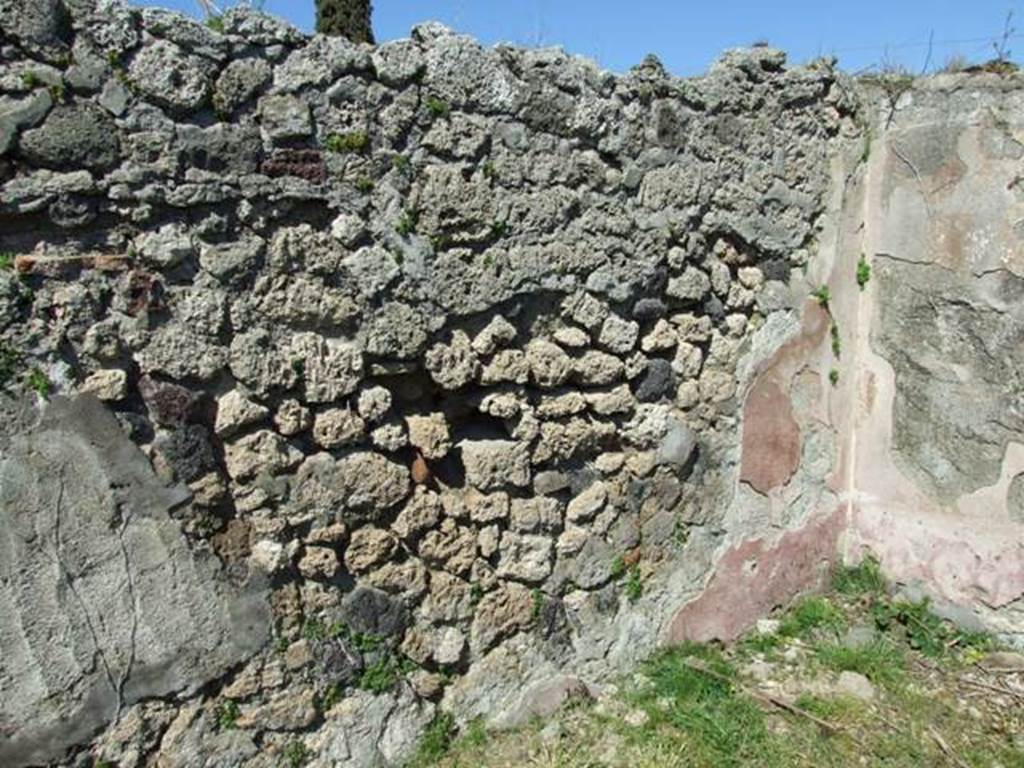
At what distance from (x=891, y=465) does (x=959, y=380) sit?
0.42m

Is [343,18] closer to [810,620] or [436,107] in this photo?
[436,107]

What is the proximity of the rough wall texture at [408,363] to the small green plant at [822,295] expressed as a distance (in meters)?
0.07

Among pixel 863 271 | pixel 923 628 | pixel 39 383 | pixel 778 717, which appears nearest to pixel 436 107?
pixel 39 383

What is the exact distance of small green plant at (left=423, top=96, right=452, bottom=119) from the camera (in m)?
2.54

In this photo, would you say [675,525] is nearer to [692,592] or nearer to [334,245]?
[692,592]

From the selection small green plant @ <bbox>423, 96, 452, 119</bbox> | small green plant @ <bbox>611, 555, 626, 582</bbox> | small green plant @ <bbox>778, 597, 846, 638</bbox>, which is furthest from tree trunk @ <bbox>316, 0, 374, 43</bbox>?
small green plant @ <bbox>778, 597, 846, 638</bbox>

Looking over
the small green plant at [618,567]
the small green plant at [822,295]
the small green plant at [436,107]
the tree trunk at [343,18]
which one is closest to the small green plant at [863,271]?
the small green plant at [822,295]

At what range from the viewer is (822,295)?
356 centimetres

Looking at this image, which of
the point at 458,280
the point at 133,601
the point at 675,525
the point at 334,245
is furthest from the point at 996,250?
the point at 133,601

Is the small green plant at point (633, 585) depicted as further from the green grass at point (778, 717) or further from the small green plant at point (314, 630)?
the small green plant at point (314, 630)

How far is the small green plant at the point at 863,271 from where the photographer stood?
12.0 feet

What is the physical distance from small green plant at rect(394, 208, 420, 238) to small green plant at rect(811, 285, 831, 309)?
1694mm

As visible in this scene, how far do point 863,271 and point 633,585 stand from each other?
1532mm

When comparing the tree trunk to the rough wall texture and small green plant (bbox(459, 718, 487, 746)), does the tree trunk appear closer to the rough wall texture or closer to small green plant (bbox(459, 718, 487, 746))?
the rough wall texture
